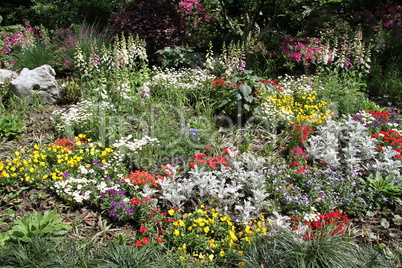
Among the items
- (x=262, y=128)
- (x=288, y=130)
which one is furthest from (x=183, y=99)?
(x=288, y=130)

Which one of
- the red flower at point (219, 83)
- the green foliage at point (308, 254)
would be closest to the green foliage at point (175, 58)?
the red flower at point (219, 83)

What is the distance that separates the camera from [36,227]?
3117mm

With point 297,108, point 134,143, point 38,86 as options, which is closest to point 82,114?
point 134,143

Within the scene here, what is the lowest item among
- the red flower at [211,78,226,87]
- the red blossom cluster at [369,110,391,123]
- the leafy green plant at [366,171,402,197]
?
the leafy green plant at [366,171,402,197]

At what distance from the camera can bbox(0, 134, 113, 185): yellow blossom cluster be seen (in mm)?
3857

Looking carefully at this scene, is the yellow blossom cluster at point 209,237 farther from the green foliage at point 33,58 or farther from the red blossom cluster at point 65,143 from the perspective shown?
the green foliage at point 33,58

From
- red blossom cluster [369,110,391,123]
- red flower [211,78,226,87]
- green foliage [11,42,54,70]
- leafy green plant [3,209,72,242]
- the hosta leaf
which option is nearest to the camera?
leafy green plant [3,209,72,242]

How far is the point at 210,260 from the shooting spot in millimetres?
3078

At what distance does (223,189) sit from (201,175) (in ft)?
1.35

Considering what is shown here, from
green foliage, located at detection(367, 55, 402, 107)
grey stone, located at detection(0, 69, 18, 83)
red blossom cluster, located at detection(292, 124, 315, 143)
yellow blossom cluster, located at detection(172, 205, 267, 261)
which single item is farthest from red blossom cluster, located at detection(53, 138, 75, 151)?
green foliage, located at detection(367, 55, 402, 107)

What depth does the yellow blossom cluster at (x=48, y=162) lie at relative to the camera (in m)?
3.86

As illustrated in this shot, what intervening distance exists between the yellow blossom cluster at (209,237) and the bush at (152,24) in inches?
195

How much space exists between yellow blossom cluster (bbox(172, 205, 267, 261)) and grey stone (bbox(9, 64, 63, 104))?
382 cm

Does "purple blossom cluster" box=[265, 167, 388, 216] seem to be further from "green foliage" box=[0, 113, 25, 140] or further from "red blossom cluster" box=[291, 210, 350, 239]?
"green foliage" box=[0, 113, 25, 140]
